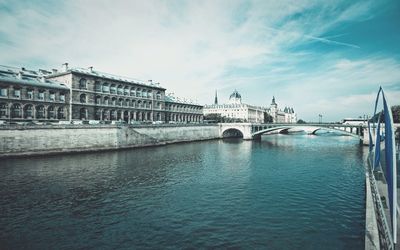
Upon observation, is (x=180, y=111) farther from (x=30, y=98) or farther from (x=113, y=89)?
(x=30, y=98)

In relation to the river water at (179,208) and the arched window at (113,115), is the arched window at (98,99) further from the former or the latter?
the river water at (179,208)

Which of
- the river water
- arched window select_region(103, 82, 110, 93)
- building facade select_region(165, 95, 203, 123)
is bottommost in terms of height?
the river water

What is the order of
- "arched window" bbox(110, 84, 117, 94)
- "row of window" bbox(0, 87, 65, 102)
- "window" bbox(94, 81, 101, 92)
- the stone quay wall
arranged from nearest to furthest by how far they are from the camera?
the stone quay wall < "row of window" bbox(0, 87, 65, 102) < "window" bbox(94, 81, 101, 92) < "arched window" bbox(110, 84, 117, 94)

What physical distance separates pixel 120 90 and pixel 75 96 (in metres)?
13.4

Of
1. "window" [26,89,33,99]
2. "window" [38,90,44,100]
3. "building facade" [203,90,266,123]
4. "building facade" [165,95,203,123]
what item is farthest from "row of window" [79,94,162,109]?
"building facade" [203,90,266,123]

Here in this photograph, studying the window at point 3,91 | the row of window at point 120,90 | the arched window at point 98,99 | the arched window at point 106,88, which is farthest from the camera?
the arched window at point 106,88

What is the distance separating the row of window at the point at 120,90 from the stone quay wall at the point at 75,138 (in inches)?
569

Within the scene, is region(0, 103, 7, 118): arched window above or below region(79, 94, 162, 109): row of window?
below

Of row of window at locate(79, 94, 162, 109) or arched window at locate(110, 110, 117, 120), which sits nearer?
row of window at locate(79, 94, 162, 109)

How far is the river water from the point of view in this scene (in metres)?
13.8

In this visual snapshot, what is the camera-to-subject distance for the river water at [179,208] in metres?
13.8

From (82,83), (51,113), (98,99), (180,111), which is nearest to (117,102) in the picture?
(98,99)

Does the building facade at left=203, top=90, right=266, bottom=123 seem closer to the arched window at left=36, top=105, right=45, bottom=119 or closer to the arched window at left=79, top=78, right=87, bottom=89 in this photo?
the arched window at left=79, top=78, right=87, bottom=89

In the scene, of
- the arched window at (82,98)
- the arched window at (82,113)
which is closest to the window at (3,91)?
the arched window at (82,98)
